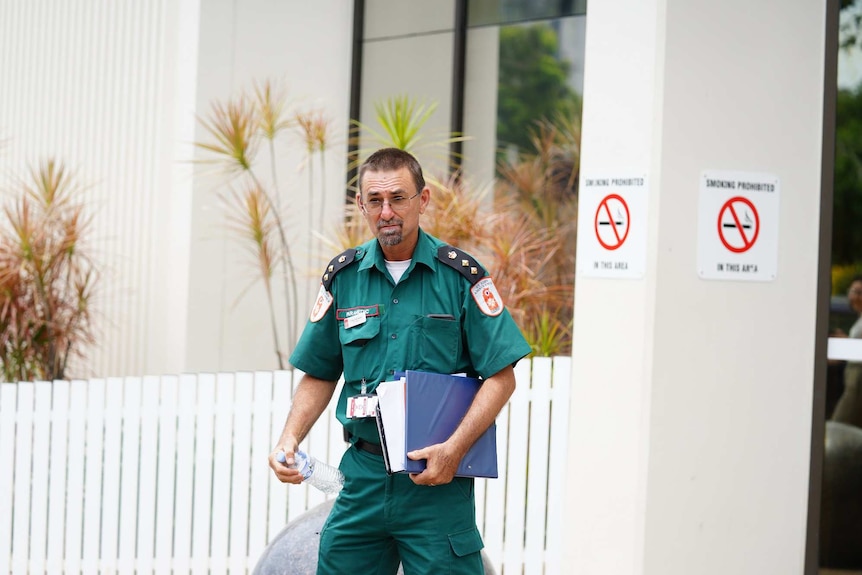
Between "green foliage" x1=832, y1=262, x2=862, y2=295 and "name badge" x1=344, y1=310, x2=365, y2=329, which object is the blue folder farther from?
"green foliage" x1=832, y1=262, x2=862, y2=295

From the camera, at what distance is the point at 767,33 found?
15.2ft

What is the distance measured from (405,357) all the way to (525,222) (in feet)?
15.5

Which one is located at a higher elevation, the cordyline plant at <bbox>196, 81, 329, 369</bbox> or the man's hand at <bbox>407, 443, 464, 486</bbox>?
the cordyline plant at <bbox>196, 81, 329, 369</bbox>

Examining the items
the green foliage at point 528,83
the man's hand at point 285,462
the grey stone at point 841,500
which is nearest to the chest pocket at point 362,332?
the man's hand at point 285,462

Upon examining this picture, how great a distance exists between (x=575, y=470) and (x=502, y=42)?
179 inches

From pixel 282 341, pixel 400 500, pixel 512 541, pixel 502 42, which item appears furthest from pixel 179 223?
pixel 400 500

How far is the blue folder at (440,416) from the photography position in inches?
128

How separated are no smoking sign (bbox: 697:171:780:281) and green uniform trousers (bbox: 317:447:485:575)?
172 cm

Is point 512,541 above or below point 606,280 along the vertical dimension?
below

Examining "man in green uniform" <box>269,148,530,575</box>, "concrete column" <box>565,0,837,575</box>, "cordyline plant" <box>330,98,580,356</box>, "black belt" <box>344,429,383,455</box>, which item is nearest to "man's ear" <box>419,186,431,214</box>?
"man in green uniform" <box>269,148,530,575</box>

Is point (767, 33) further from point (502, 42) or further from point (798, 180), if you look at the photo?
point (502, 42)

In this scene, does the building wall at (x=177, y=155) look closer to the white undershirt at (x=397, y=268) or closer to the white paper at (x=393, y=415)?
the white undershirt at (x=397, y=268)

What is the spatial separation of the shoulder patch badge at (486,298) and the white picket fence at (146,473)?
220 centimetres

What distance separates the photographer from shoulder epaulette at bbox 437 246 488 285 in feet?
11.4
